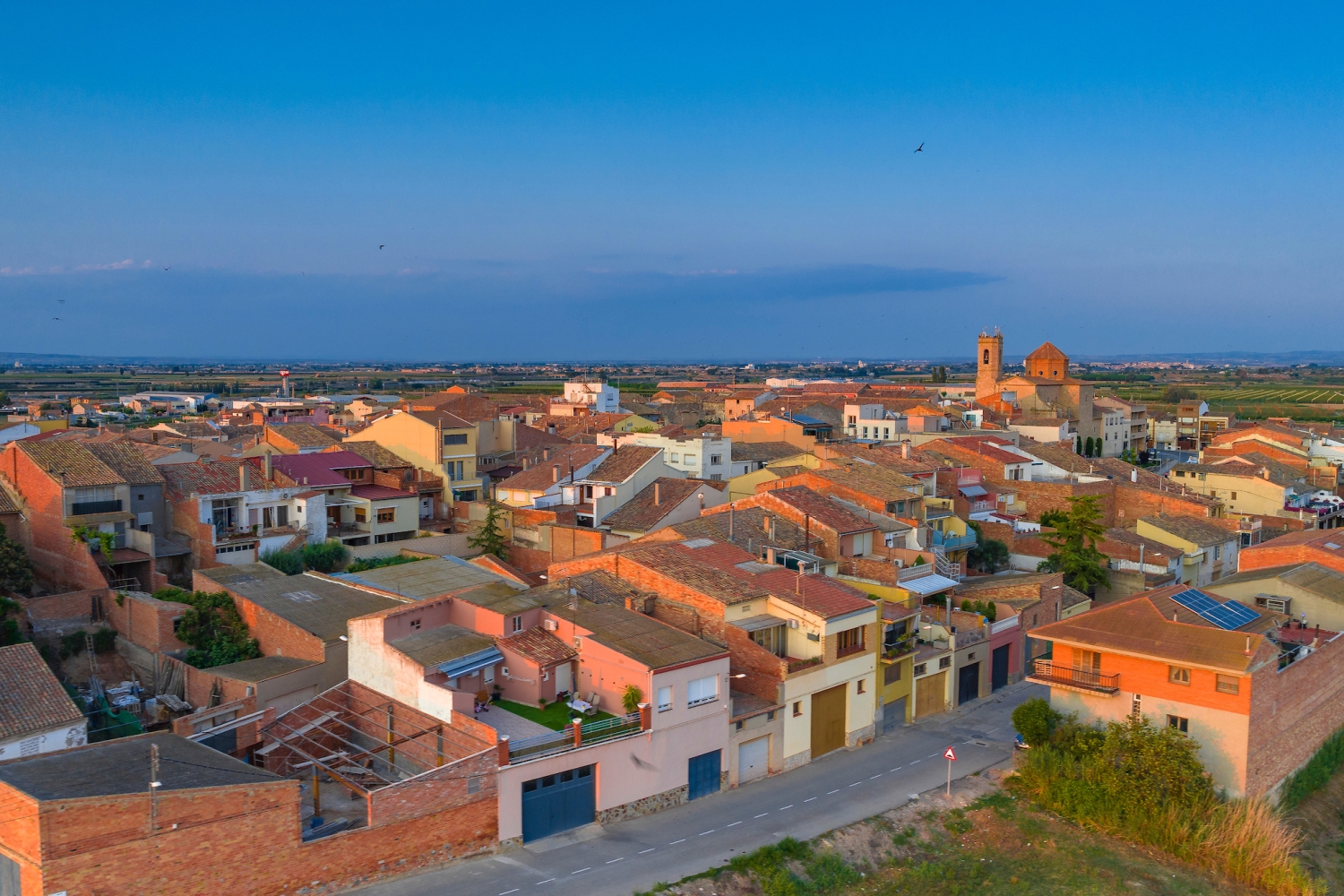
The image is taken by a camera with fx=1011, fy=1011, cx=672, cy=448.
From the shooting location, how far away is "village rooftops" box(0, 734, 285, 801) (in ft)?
47.8

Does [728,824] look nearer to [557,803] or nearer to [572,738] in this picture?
[557,803]

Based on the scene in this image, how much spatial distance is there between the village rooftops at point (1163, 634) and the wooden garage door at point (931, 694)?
147 inches

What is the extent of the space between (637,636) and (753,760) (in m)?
3.66

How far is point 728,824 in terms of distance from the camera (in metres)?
19.0

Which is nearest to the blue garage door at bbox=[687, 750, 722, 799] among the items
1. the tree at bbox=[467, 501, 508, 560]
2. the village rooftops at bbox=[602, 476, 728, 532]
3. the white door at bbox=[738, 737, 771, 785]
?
the white door at bbox=[738, 737, 771, 785]

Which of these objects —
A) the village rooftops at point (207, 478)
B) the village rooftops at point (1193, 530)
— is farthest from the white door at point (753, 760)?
the village rooftops at point (1193, 530)

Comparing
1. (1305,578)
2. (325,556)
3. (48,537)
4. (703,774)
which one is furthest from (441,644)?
(1305,578)

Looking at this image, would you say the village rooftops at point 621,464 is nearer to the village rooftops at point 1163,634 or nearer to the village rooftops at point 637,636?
the village rooftops at point 637,636

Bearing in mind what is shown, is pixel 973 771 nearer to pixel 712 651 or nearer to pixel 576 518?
pixel 712 651

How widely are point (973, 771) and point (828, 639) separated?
4225 millimetres

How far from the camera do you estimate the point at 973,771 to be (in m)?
22.2

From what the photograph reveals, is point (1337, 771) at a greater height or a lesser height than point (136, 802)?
lesser

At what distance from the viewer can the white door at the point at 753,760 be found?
2108 centimetres

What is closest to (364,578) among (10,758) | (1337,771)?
(10,758)
